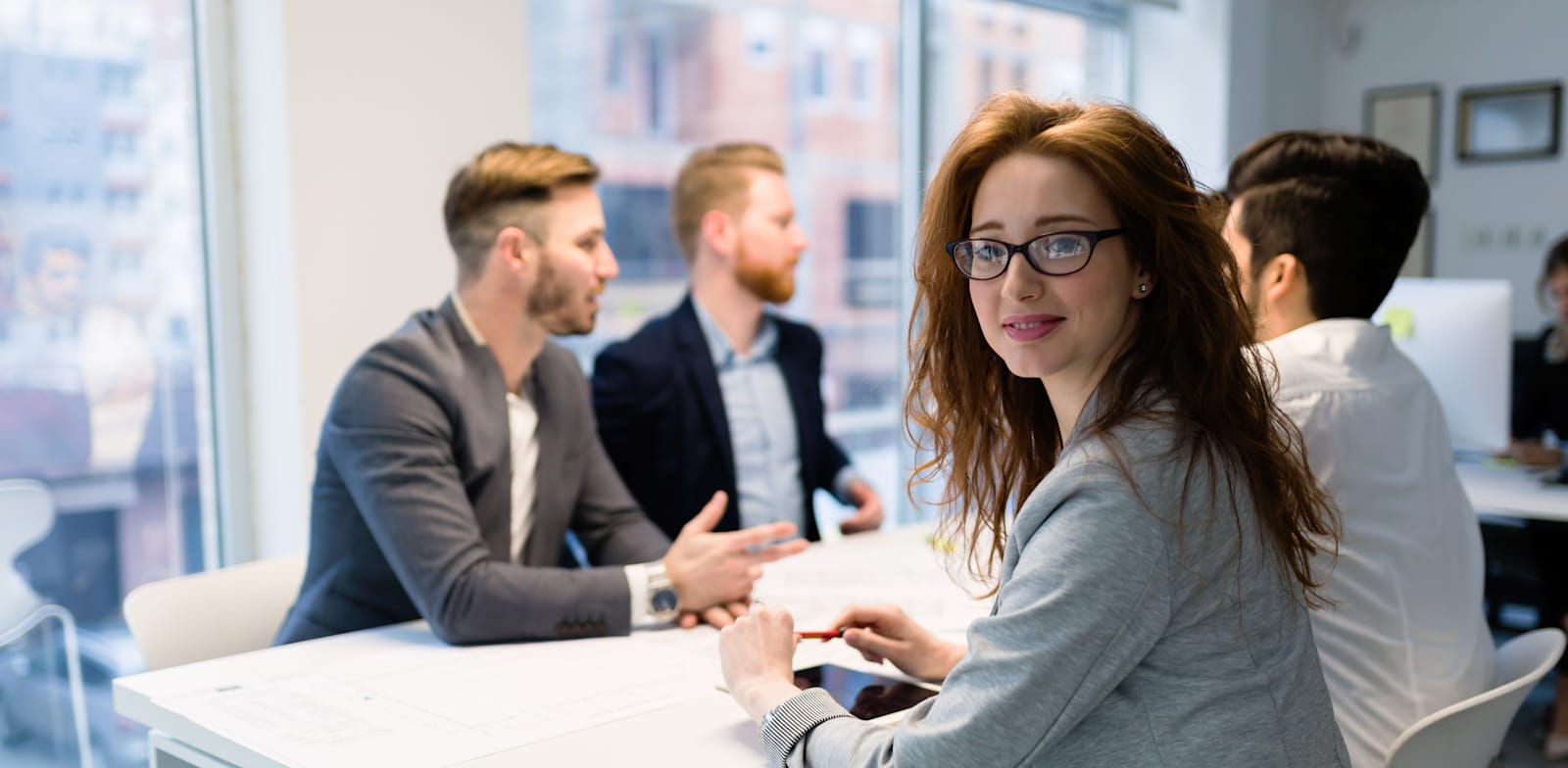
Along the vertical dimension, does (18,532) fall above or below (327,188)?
below

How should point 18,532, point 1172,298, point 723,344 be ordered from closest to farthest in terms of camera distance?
point 1172,298
point 18,532
point 723,344

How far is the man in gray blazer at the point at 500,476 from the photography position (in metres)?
1.91

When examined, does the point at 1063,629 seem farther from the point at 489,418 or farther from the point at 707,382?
the point at 707,382

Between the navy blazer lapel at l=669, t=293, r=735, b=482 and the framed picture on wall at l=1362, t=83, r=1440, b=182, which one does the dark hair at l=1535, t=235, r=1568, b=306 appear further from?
the navy blazer lapel at l=669, t=293, r=735, b=482

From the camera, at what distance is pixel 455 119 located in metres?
3.14

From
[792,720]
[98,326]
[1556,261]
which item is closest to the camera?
[792,720]

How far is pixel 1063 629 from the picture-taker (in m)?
1.13

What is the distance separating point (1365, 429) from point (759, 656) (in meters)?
0.91

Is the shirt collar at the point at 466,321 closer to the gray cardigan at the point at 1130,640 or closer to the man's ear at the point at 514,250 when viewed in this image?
the man's ear at the point at 514,250

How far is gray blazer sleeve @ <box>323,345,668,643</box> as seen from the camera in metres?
1.88

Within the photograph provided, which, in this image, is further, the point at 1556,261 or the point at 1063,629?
the point at 1556,261

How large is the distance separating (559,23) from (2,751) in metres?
2.30

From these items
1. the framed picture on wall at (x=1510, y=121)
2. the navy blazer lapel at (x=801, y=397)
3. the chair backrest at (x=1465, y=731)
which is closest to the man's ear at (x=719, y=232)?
the navy blazer lapel at (x=801, y=397)

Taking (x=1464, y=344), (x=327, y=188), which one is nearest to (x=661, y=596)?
(x=327, y=188)
